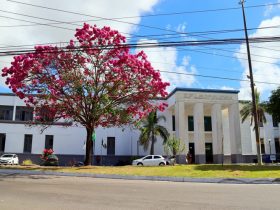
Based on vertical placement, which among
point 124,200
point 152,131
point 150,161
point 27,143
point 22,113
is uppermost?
point 22,113

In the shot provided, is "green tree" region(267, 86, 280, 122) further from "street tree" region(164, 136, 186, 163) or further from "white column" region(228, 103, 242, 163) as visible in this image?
"street tree" region(164, 136, 186, 163)

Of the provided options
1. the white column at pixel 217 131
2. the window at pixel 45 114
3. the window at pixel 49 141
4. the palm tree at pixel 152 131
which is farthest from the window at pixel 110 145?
the window at pixel 45 114

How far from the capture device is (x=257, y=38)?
15242mm

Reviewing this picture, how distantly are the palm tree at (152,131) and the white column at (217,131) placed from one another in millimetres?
6043

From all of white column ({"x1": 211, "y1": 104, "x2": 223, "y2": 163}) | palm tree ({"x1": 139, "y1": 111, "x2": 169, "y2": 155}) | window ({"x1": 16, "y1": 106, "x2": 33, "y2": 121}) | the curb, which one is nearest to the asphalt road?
the curb

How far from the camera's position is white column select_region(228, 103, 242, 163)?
128ft

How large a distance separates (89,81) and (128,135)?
22.1 metres

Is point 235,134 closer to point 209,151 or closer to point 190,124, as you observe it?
point 209,151

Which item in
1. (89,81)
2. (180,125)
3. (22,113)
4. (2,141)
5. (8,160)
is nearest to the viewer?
(89,81)

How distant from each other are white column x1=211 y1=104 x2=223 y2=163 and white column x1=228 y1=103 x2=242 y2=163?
1.41 meters

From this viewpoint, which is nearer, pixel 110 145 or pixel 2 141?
pixel 2 141

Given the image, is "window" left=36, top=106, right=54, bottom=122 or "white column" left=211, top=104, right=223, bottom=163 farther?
"white column" left=211, top=104, right=223, bottom=163

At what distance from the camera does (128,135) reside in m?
44.1

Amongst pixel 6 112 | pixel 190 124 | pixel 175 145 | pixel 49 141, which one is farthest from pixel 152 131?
pixel 6 112
